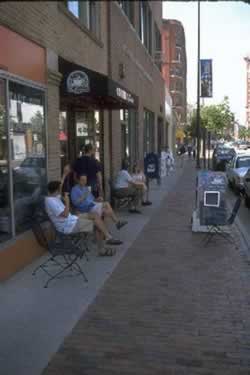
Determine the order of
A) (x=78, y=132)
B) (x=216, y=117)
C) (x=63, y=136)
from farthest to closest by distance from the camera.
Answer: (x=216, y=117)
(x=78, y=132)
(x=63, y=136)

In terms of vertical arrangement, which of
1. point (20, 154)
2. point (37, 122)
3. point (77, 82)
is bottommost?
point (20, 154)

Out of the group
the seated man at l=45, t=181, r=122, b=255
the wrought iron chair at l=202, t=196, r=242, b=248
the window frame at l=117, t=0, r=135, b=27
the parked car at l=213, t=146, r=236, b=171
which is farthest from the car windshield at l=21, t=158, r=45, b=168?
the parked car at l=213, t=146, r=236, b=171

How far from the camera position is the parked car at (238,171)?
716 inches

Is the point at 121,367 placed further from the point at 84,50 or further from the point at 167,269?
the point at 84,50

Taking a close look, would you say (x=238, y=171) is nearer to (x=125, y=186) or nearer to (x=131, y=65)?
(x=131, y=65)

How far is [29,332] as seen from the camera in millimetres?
4738

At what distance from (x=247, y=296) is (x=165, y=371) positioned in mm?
2240

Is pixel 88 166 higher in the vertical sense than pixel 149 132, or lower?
lower

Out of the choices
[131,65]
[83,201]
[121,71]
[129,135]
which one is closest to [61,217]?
[83,201]

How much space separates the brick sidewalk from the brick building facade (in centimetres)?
177

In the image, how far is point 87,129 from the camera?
12.5 meters

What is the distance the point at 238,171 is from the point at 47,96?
39.8 feet

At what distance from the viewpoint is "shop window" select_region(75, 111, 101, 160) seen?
12094 mm

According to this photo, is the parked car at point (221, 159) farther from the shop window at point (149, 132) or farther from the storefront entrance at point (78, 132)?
the storefront entrance at point (78, 132)
